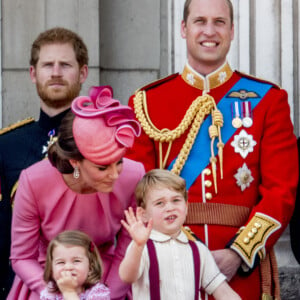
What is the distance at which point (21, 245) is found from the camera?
4.34 m

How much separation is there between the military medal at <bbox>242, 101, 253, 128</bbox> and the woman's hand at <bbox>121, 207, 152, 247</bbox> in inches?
38.5

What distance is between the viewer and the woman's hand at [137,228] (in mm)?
4023

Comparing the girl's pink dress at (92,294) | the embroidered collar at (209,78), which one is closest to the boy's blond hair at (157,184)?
the girl's pink dress at (92,294)

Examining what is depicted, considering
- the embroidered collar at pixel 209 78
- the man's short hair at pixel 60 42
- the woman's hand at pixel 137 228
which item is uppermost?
the man's short hair at pixel 60 42

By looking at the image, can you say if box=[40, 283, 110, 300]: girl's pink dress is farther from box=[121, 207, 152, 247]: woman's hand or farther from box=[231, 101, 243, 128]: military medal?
box=[231, 101, 243, 128]: military medal

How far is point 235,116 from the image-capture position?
4.93 m

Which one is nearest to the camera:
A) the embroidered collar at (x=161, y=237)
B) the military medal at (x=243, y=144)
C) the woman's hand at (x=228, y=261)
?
the embroidered collar at (x=161, y=237)

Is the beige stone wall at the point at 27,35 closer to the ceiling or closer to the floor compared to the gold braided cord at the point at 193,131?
closer to the ceiling

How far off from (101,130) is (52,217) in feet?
→ 1.61

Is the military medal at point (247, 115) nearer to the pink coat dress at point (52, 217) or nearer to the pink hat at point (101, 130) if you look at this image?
the pink coat dress at point (52, 217)

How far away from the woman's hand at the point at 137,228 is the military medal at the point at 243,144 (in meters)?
0.89

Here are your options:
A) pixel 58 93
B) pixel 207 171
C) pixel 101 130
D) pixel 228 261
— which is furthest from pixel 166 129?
pixel 101 130

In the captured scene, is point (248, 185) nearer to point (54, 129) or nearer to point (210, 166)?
point (210, 166)

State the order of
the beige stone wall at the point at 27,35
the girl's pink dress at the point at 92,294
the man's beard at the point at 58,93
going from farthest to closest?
the beige stone wall at the point at 27,35 < the man's beard at the point at 58,93 < the girl's pink dress at the point at 92,294
